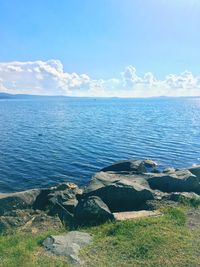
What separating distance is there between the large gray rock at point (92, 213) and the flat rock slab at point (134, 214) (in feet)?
1.53

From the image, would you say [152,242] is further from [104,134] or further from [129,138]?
[104,134]

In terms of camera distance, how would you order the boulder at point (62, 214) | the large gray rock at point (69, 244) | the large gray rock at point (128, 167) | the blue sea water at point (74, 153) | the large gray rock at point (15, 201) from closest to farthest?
the large gray rock at point (69, 244), the boulder at point (62, 214), the large gray rock at point (15, 201), the large gray rock at point (128, 167), the blue sea water at point (74, 153)

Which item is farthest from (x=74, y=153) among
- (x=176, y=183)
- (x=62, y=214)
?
(x=62, y=214)

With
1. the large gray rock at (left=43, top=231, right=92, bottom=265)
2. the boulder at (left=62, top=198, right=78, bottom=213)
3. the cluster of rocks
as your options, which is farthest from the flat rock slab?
the boulder at (left=62, top=198, right=78, bottom=213)

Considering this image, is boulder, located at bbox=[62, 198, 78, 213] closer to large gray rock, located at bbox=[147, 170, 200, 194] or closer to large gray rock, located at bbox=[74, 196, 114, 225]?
large gray rock, located at bbox=[74, 196, 114, 225]

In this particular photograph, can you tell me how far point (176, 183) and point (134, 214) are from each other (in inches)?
311

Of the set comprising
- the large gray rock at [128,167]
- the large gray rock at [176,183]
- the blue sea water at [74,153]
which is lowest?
the blue sea water at [74,153]

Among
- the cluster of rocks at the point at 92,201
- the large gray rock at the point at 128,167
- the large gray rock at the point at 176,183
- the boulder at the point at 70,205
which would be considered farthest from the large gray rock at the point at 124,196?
the large gray rock at the point at 128,167

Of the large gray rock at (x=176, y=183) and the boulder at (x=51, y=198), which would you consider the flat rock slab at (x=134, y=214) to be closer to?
the boulder at (x=51, y=198)

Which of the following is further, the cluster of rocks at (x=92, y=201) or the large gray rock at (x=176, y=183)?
the large gray rock at (x=176, y=183)

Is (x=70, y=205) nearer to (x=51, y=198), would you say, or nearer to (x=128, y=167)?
(x=51, y=198)

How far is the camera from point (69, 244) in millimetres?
14336

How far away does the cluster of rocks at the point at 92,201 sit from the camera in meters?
18.0

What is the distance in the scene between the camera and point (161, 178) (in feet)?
85.1
